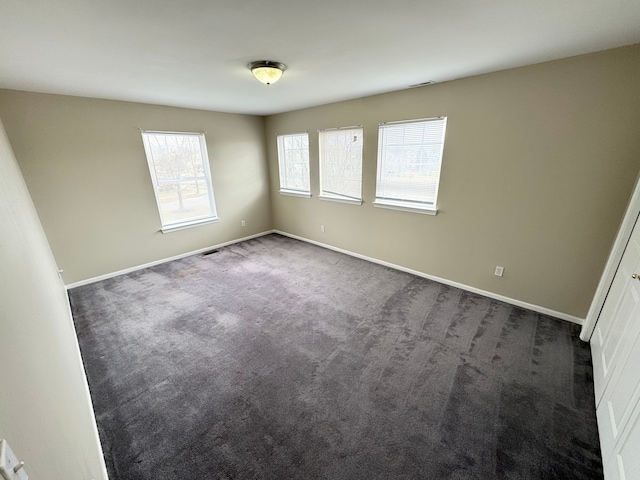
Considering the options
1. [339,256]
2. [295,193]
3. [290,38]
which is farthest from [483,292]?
[295,193]

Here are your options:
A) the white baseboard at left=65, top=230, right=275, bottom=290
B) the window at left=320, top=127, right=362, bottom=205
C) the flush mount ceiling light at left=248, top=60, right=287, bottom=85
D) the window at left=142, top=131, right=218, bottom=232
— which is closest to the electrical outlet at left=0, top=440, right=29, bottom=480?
the flush mount ceiling light at left=248, top=60, right=287, bottom=85

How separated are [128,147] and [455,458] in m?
4.55

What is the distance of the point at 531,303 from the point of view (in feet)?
8.68

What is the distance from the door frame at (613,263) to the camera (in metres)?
1.88

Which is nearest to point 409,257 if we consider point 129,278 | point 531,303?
point 531,303

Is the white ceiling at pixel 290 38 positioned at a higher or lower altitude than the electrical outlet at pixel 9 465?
higher

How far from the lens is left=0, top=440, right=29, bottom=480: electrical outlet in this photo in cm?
38

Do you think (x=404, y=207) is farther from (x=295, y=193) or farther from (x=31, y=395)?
(x=31, y=395)

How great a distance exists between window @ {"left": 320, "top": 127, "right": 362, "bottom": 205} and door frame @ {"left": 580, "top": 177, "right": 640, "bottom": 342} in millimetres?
2567

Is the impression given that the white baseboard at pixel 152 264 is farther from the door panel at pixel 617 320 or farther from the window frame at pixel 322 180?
the door panel at pixel 617 320

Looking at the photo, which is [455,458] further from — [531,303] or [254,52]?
[254,52]

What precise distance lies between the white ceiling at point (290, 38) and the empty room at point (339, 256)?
21 mm

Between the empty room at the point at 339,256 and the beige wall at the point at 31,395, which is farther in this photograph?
the empty room at the point at 339,256

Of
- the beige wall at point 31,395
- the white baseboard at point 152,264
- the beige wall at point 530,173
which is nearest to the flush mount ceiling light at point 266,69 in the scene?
the beige wall at point 530,173
